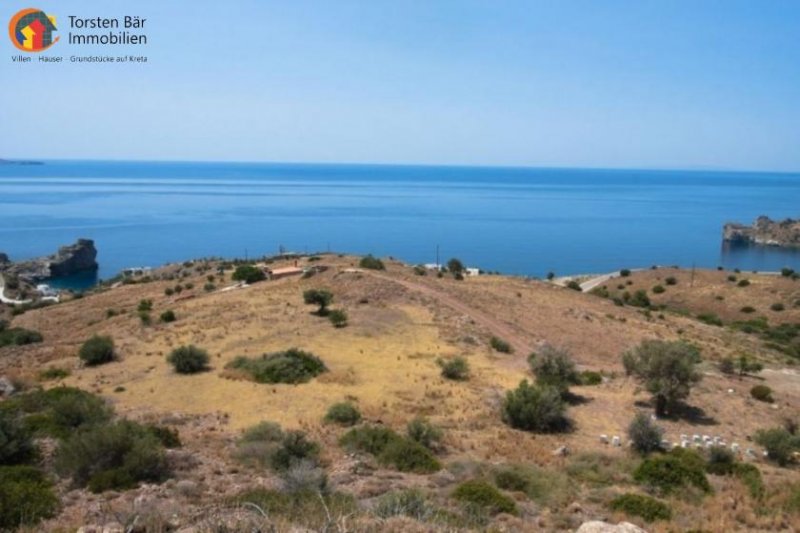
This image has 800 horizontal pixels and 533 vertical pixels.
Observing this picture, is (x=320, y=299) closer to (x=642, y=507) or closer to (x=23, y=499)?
(x=23, y=499)

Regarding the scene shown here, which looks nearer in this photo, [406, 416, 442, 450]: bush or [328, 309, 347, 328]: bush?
[406, 416, 442, 450]: bush

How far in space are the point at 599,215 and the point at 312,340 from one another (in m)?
155

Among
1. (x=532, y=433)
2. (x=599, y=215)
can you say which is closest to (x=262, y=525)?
(x=532, y=433)

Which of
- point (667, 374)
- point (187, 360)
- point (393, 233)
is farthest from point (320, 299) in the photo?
point (393, 233)

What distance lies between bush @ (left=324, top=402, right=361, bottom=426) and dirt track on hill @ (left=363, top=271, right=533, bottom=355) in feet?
39.6

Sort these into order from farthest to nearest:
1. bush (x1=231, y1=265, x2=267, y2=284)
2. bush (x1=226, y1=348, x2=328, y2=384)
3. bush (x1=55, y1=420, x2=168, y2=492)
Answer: bush (x1=231, y1=265, x2=267, y2=284)
bush (x1=226, y1=348, x2=328, y2=384)
bush (x1=55, y1=420, x2=168, y2=492)

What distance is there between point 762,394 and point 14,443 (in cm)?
2237

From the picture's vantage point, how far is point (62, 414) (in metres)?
15.1

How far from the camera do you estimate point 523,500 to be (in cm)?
1130

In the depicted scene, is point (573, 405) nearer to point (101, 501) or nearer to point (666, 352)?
point (666, 352)

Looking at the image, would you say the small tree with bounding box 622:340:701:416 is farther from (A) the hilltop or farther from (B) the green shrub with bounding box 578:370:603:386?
(B) the green shrub with bounding box 578:370:603:386

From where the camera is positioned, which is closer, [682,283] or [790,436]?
[790,436]

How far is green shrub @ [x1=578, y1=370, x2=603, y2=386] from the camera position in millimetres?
22312

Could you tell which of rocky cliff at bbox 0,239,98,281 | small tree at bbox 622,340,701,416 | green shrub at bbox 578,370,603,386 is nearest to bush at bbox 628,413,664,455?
small tree at bbox 622,340,701,416
